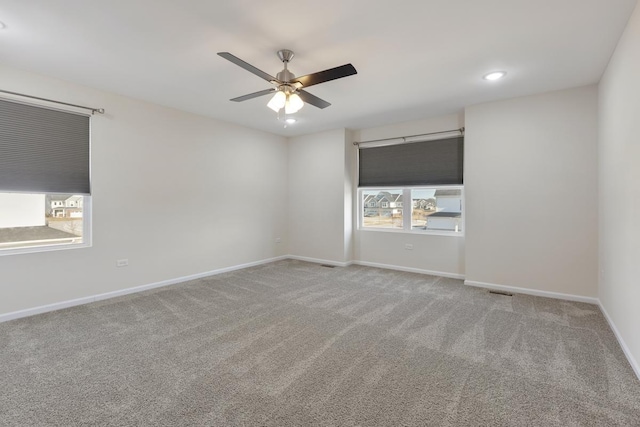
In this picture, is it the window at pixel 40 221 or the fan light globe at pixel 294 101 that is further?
the window at pixel 40 221

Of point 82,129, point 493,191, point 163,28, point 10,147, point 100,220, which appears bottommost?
point 100,220

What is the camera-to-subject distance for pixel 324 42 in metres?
2.59

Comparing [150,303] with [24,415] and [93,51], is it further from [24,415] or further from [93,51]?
[93,51]

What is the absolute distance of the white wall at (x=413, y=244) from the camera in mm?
4770

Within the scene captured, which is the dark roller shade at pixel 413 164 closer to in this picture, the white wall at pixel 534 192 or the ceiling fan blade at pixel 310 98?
the white wall at pixel 534 192

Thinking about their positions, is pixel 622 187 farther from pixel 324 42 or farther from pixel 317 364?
pixel 317 364

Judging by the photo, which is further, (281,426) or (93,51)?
(93,51)

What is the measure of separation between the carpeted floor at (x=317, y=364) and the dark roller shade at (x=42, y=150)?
4.84ft

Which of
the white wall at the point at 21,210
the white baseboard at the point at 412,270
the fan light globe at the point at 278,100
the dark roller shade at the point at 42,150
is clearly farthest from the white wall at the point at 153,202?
the fan light globe at the point at 278,100

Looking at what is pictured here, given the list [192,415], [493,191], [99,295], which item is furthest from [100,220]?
[493,191]

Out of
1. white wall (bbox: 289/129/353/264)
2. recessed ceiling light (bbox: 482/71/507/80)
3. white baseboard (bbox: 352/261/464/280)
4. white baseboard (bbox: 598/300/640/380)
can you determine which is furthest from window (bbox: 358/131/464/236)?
white baseboard (bbox: 598/300/640/380)

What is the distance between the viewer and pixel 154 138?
13.9 feet

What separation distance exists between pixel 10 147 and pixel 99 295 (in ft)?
6.26

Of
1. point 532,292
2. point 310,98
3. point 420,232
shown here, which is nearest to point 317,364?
point 310,98
